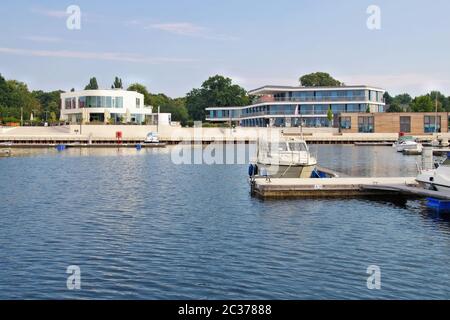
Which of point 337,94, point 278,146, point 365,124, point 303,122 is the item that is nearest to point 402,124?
point 365,124

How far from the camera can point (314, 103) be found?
172m

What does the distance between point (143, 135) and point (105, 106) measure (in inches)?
597

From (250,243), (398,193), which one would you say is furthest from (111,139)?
(250,243)

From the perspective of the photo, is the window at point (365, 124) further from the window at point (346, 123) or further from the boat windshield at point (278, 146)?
the boat windshield at point (278, 146)

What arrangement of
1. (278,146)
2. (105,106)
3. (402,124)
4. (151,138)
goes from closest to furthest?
(278,146) < (151,138) < (105,106) < (402,124)

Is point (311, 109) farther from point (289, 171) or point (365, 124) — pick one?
point (289, 171)

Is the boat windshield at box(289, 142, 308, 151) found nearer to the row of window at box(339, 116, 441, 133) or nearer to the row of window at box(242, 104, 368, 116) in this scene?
the row of window at box(339, 116, 441, 133)

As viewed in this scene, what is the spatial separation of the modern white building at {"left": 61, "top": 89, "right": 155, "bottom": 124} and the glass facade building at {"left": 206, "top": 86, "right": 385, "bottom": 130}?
1639 inches

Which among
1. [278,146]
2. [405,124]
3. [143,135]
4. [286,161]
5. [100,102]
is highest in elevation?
[100,102]

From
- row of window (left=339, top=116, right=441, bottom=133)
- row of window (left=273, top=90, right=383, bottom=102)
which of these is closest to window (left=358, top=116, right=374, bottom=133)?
row of window (left=339, top=116, right=441, bottom=133)

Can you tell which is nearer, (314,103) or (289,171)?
(289,171)

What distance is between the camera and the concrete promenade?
445 feet

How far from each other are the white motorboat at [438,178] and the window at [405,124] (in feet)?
393

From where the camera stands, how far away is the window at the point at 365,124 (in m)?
160
